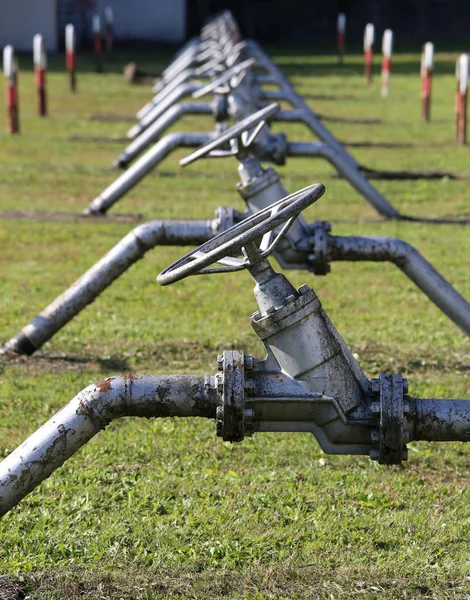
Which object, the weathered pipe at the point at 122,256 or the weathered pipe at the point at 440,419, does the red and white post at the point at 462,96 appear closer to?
the weathered pipe at the point at 122,256

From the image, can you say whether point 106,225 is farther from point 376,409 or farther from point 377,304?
point 376,409

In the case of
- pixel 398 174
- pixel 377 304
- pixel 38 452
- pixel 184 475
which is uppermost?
pixel 38 452

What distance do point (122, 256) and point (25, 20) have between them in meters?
31.1

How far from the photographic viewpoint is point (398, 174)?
13.7m

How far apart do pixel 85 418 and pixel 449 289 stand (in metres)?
2.40

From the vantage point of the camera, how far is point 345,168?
10.1 meters

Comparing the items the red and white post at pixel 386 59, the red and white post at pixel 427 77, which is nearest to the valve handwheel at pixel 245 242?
the red and white post at pixel 427 77

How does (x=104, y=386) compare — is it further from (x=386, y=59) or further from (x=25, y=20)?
(x=25, y=20)

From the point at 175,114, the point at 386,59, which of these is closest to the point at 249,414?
the point at 175,114

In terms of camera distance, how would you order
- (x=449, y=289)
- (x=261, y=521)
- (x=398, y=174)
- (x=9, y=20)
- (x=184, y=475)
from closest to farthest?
(x=261, y=521) < (x=184, y=475) < (x=449, y=289) < (x=398, y=174) < (x=9, y=20)

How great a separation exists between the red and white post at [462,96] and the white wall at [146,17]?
2383cm

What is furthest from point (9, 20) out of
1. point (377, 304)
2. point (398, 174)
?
point (377, 304)

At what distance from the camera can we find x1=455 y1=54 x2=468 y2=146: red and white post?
14589mm

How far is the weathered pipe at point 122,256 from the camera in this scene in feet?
19.9
